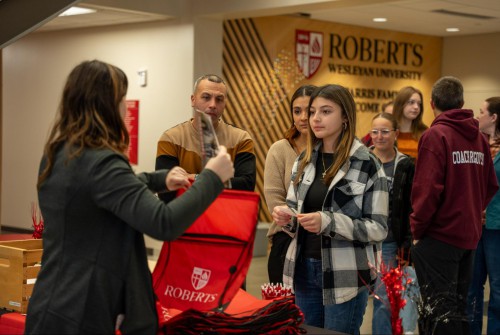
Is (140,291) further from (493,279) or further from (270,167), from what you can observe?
(493,279)

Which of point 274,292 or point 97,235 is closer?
point 97,235

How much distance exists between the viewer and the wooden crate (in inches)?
118

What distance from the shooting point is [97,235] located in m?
2.09

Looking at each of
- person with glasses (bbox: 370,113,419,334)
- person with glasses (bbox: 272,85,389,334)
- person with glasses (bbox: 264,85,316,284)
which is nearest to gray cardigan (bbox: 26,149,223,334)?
person with glasses (bbox: 272,85,389,334)

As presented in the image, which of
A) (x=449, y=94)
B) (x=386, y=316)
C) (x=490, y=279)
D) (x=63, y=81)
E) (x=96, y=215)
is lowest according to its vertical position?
(x=386, y=316)

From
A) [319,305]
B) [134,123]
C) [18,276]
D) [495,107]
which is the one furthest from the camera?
[134,123]

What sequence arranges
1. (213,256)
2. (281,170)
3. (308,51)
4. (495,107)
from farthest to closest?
1. (308,51)
2. (495,107)
3. (281,170)
4. (213,256)

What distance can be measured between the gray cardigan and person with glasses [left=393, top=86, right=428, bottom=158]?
386 centimetres

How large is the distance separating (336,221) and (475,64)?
9.94 m

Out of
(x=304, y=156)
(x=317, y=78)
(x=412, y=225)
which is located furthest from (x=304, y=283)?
(x=317, y=78)

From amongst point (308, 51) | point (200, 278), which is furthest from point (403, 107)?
point (308, 51)

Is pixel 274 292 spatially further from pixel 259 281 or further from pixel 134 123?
pixel 134 123

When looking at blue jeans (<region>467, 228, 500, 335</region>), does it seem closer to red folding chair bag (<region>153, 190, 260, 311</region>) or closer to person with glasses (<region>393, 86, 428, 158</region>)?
person with glasses (<region>393, 86, 428, 158</region>)

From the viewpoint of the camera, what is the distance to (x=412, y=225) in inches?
167
